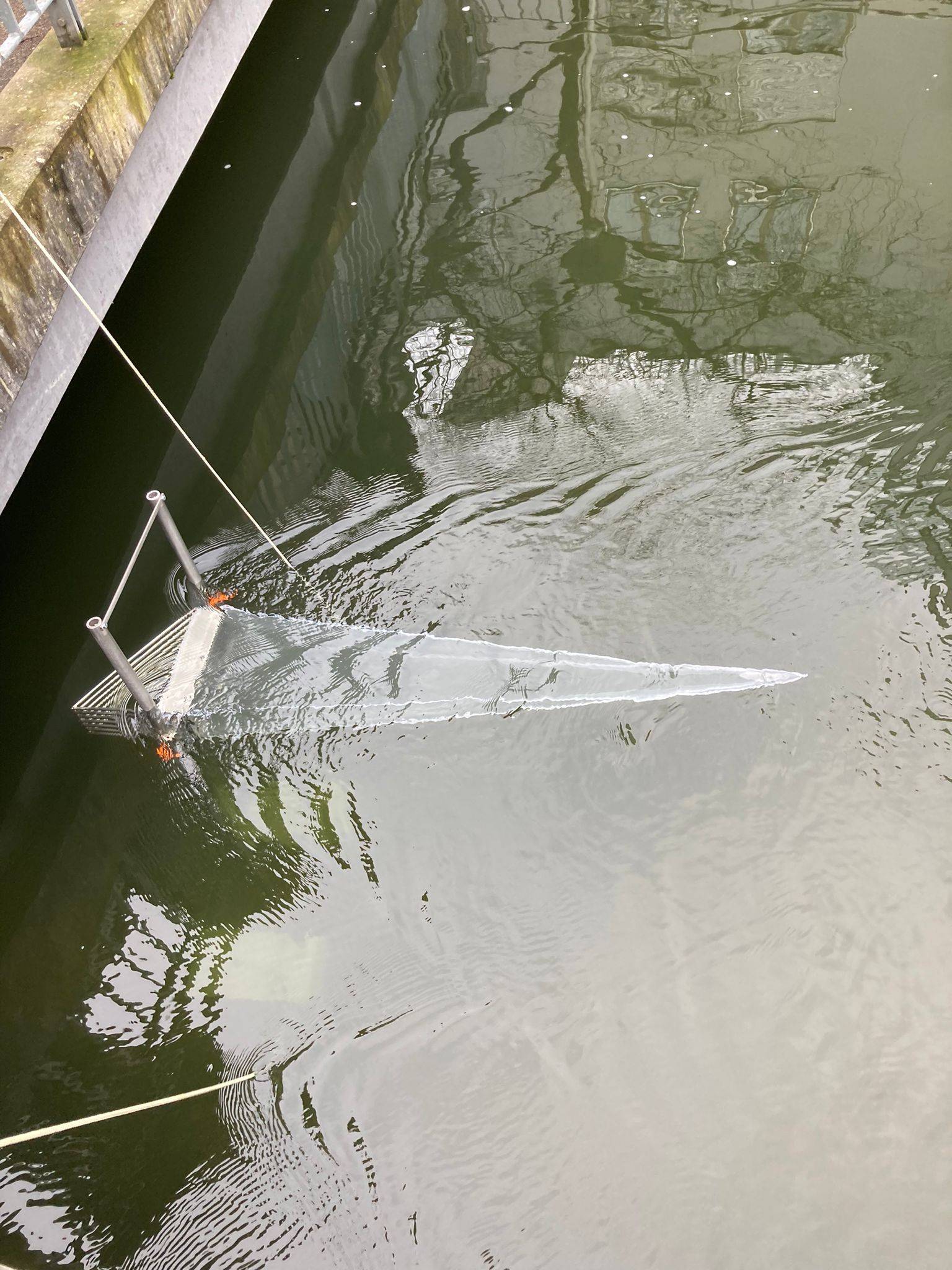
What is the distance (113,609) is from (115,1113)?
2.05m

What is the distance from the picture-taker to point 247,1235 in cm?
314

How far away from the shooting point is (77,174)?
4.07m

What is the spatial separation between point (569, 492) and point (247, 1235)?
3.50 metres

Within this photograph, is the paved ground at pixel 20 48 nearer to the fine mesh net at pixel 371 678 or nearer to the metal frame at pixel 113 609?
the metal frame at pixel 113 609

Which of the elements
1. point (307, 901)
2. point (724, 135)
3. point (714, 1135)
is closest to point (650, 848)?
point (714, 1135)

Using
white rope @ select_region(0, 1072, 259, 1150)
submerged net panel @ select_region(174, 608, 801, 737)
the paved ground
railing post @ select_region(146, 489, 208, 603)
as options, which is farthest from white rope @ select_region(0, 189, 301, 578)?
white rope @ select_region(0, 1072, 259, 1150)

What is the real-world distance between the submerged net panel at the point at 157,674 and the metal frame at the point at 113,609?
0.06 metres

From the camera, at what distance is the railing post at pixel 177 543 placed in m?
4.10

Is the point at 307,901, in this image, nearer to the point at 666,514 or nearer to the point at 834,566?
the point at 666,514

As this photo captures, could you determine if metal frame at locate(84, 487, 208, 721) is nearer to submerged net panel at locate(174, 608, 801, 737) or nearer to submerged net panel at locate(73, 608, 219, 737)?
submerged net panel at locate(73, 608, 219, 737)

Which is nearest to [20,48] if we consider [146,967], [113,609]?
[113,609]

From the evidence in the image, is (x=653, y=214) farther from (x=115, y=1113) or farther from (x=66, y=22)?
(x=115, y=1113)

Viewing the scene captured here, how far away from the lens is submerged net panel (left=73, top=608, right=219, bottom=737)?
4.29 m

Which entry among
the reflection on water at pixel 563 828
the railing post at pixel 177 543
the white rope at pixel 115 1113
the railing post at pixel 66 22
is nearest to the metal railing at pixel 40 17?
the railing post at pixel 66 22
